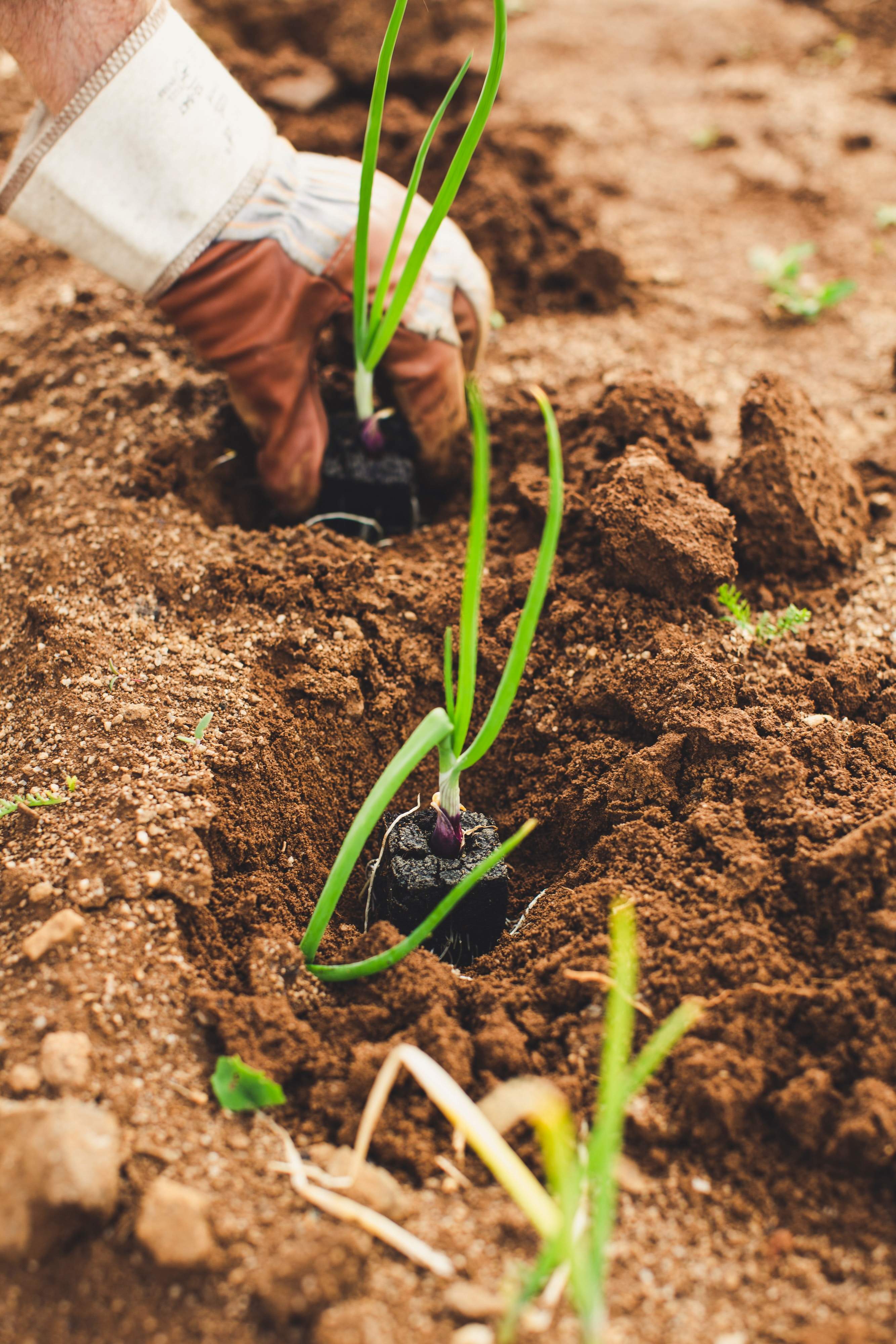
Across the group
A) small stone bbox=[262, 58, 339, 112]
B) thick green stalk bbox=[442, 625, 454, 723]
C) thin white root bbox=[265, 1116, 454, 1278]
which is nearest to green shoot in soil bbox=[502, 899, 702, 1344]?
thin white root bbox=[265, 1116, 454, 1278]

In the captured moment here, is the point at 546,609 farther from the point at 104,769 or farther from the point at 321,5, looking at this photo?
the point at 321,5

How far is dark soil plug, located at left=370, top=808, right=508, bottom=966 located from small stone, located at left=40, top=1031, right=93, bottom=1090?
0.42 meters

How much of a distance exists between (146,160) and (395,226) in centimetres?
41

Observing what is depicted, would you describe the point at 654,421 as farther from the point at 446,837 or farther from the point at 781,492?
the point at 446,837

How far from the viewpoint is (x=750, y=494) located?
1.57m

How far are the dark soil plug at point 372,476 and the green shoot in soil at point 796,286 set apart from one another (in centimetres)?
110

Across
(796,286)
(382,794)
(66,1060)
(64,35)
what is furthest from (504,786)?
(796,286)

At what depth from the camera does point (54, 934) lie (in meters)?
1.06

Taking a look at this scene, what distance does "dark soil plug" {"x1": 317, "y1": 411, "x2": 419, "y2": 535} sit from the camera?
5.58ft

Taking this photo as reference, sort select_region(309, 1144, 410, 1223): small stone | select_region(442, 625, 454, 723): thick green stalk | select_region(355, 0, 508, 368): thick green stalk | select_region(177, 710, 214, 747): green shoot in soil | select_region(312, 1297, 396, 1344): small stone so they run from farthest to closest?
1. select_region(177, 710, 214, 747): green shoot in soil
2. select_region(355, 0, 508, 368): thick green stalk
3. select_region(442, 625, 454, 723): thick green stalk
4. select_region(309, 1144, 410, 1223): small stone
5. select_region(312, 1297, 396, 1344): small stone

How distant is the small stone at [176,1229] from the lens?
83 centimetres

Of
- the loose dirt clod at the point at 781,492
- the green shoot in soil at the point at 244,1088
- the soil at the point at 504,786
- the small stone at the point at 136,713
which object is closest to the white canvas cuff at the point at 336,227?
the soil at the point at 504,786

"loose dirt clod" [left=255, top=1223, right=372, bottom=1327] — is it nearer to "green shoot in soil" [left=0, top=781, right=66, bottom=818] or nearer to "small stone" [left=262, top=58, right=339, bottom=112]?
"green shoot in soil" [left=0, top=781, right=66, bottom=818]

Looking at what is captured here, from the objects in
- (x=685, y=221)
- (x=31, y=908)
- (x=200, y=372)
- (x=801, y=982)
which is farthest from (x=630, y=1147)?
(x=685, y=221)
